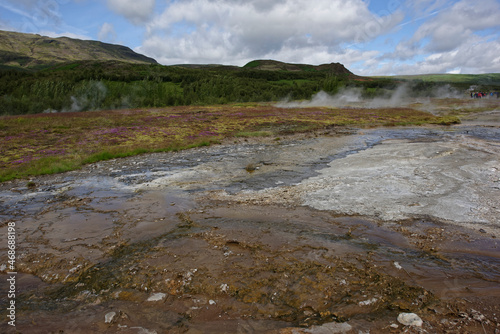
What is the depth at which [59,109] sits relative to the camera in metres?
50.6

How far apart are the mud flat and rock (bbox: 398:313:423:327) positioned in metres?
0.07

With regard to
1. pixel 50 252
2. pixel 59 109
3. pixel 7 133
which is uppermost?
pixel 59 109

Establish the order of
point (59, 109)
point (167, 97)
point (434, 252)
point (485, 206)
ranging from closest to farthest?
point (434, 252), point (485, 206), point (59, 109), point (167, 97)

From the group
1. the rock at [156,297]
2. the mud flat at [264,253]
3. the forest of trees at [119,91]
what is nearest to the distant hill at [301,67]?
the forest of trees at [119,91]

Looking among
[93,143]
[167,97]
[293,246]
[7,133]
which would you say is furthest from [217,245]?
[167,97]

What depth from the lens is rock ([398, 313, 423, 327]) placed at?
3.53 metres

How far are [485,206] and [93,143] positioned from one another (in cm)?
2385

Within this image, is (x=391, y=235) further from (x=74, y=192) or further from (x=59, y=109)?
(x=59, y=109)

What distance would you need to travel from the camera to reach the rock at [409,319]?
11.6ft

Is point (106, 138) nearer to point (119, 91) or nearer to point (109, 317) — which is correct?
point (109, 317)

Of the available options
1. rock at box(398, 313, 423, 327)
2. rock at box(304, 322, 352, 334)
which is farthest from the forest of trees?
rock at box(398, 313, 423, 327)

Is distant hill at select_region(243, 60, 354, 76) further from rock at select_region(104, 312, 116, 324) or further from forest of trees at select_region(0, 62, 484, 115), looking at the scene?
rock at select_region(104, 312, 116, 324)

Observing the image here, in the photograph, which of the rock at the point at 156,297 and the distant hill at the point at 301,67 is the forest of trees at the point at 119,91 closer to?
the rock at the point at 156,297

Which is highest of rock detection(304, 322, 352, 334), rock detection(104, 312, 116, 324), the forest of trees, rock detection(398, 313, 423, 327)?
the forest of trees
